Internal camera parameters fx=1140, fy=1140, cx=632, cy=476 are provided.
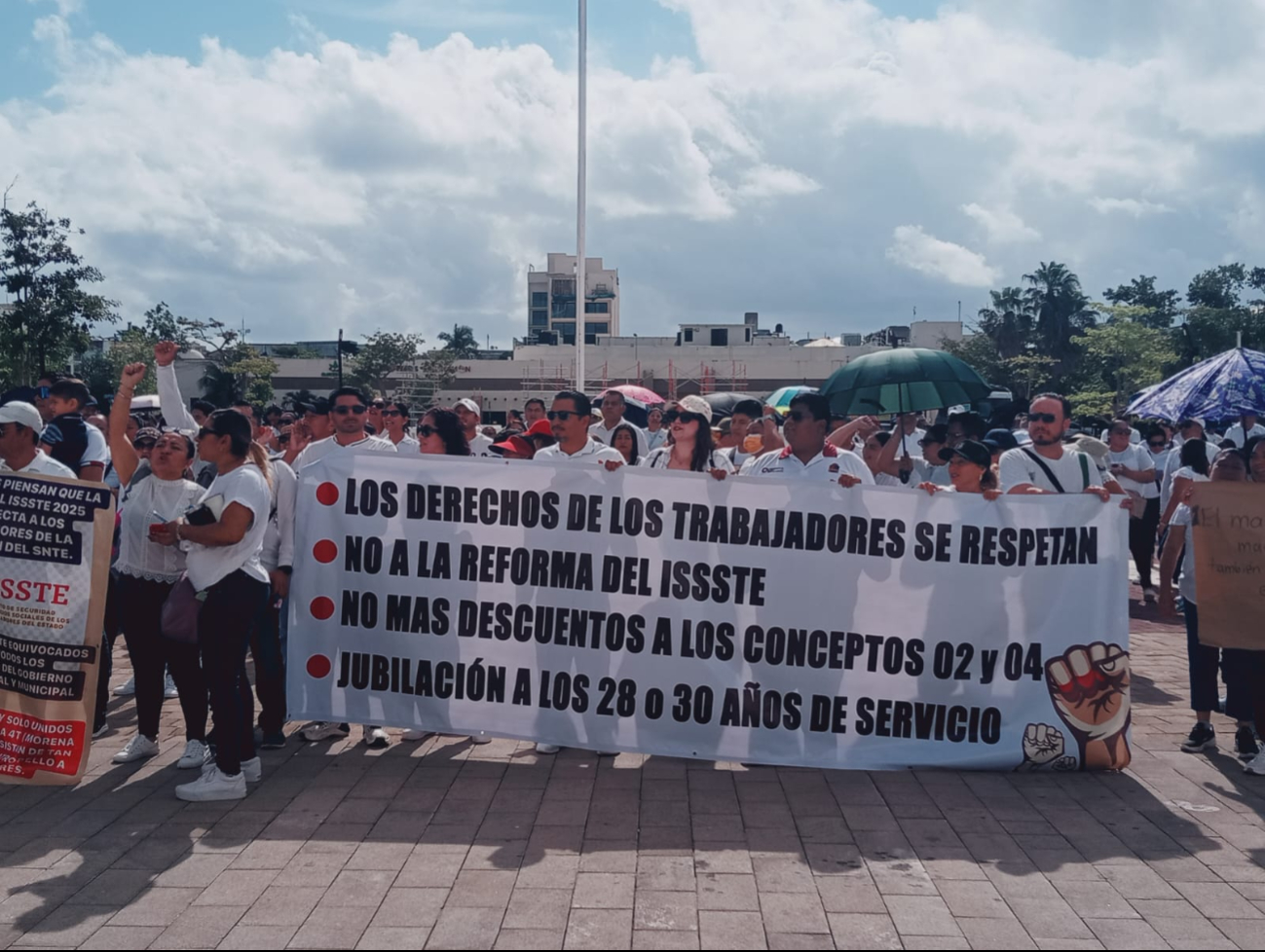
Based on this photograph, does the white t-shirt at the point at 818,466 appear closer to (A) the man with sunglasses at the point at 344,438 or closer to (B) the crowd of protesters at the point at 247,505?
(B) the crowd of protesters at the point at 247,505

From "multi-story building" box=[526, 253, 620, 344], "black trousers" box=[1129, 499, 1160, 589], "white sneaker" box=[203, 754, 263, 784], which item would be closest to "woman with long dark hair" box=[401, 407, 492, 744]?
"white sneaker" box=[203, 754, 263, 784]

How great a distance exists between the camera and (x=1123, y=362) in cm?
5794

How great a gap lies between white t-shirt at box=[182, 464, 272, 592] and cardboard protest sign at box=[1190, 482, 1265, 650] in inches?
195

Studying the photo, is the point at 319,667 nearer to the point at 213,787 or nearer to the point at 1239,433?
the point at 213,787

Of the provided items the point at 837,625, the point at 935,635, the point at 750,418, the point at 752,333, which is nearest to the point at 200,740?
the point at 837,625

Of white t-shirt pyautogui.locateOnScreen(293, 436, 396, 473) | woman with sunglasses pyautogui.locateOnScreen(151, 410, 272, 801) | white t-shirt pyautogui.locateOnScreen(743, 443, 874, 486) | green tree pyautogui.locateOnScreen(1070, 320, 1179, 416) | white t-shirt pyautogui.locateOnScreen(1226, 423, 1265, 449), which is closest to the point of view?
woman with sunglasses pyautogui.locateOnScreen(151, 410, 272, 801)

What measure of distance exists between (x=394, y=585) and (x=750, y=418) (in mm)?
3935

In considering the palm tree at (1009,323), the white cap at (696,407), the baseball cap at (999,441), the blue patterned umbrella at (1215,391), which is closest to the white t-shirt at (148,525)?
the white cap at (696,407)

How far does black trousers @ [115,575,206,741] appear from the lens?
228 inches

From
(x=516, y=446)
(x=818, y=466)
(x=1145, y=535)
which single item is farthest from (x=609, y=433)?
(x=1145, y=535)

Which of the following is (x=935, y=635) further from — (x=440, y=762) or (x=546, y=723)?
(x=440, y=762)

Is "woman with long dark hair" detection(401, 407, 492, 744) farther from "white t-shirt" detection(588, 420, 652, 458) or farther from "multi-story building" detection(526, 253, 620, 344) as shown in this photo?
"multi-story building" detection(526, 253, 620, 344)

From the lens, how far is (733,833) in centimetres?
509

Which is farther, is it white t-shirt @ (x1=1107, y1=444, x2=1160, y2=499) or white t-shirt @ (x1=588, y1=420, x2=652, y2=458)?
white t-shirt @ (x1=1107, y1=444, x2=1160, y2=499)
